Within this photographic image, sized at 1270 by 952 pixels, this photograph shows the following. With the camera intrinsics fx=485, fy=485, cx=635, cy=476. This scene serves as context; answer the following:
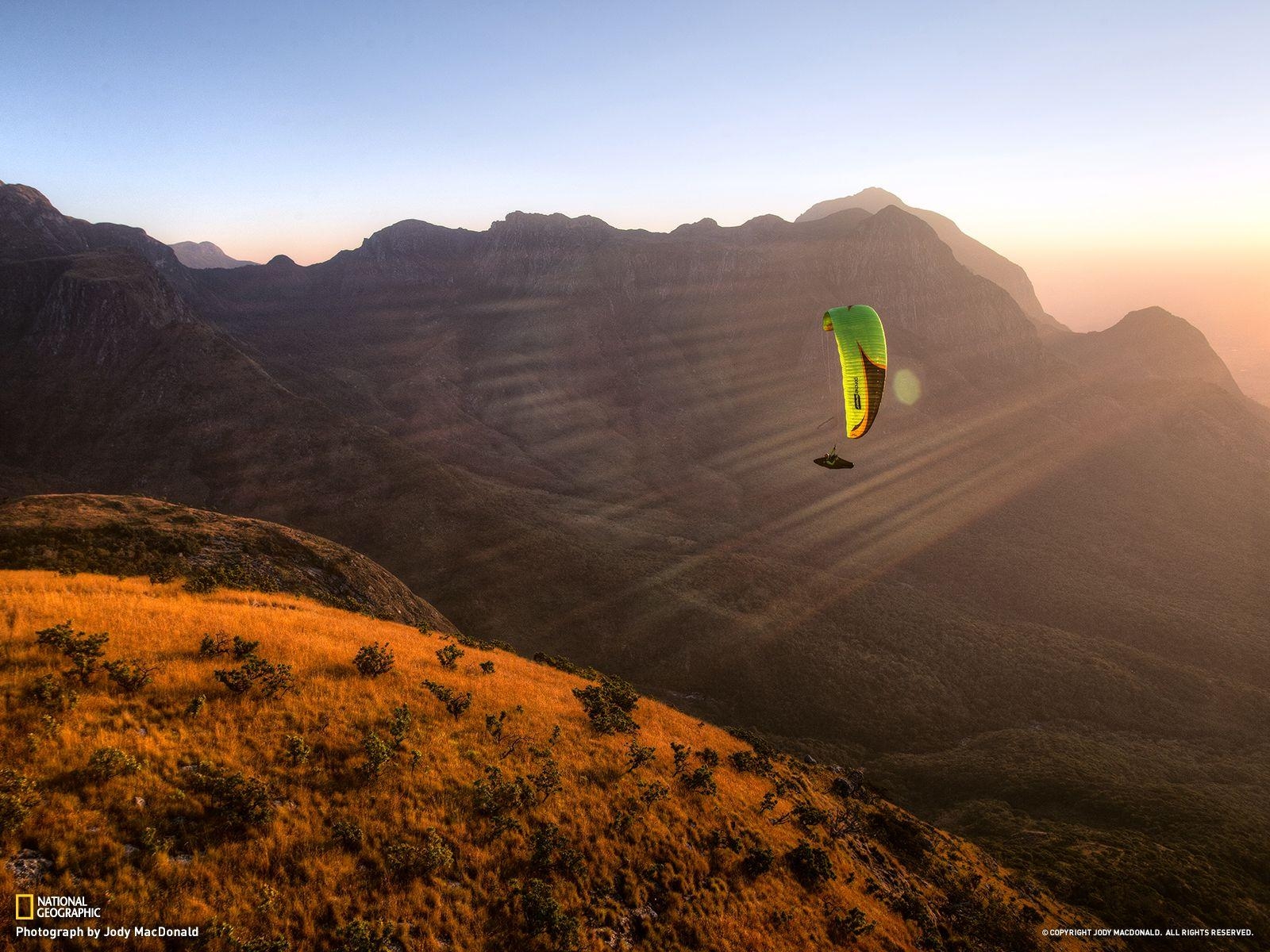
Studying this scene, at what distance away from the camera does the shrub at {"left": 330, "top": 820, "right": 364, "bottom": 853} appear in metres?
9.46

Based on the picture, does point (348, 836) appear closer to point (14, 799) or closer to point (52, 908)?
point (52, 908)

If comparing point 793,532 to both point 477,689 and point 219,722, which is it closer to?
point 477,689

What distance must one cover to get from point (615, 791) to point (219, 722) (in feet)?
32.2

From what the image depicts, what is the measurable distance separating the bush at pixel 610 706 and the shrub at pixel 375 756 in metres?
7.30

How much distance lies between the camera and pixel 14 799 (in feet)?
24.0

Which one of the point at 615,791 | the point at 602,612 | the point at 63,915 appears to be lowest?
the point at 602,612

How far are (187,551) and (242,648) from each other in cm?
1641

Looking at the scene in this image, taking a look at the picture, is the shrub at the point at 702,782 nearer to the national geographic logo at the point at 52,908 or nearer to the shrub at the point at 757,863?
the shrub at the point at 757,863

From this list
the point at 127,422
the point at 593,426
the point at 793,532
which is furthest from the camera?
the point at 593,426

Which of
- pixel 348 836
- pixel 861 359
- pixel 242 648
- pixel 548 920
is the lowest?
pixel 548 920

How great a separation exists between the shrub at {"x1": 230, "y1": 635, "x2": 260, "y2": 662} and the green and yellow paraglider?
791 inches

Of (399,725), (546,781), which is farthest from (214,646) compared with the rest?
(546,781)

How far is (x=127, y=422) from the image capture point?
71250 mm

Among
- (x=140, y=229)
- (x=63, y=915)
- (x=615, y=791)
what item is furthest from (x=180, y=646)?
(x=140, y=229)
